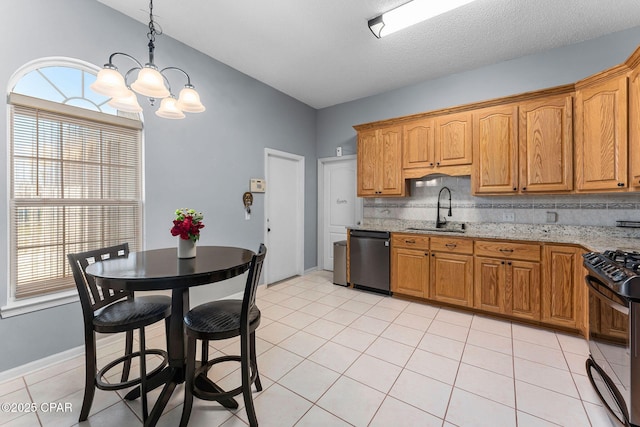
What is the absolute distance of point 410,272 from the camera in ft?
11.4

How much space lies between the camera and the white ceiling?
94.9 inches

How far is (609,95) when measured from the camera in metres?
2.43

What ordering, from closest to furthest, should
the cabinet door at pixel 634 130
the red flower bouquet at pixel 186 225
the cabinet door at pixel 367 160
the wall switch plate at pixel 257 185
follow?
the red flower bouquet at pixel 186 225, the cabinet door at pixel 634 130, the wall switch plate at pixel 257 185, the cabinet door at pixel 367 160

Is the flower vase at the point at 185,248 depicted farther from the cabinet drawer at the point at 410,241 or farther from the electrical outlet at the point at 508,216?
the electrical outlet at the point at 508,216

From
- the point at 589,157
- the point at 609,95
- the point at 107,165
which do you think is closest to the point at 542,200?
the point at 589,157

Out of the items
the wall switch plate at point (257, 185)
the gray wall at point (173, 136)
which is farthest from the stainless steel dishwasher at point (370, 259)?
the wall switch plate at point (257, 185)

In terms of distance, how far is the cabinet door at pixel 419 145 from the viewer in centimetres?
353

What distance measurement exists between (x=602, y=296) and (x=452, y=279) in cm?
156

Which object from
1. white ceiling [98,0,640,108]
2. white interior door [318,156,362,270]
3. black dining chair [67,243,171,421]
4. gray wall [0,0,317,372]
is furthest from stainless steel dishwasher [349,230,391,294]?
black dining chair [67,243,171,421]

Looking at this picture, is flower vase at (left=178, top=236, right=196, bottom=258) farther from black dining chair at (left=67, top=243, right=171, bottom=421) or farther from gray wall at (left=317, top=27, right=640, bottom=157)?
gray wall at (left=317, top=27, right=640, bottom=157)

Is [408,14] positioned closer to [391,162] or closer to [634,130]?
[391,162]

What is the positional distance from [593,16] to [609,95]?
790 millimetres

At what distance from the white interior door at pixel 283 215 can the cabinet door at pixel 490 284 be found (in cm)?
274

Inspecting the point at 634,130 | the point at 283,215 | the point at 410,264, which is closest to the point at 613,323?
the point at 634,130
